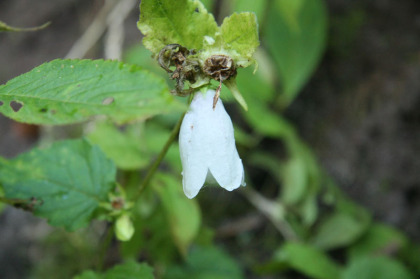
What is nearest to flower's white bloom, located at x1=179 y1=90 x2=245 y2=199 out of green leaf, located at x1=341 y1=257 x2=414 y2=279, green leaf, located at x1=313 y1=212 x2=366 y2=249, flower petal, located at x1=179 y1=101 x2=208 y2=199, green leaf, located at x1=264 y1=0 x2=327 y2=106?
flower petal, located at x1=179 y1=101 x2=208 y2=199

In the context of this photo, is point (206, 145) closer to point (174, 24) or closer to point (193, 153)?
Answer: point (193, 153)

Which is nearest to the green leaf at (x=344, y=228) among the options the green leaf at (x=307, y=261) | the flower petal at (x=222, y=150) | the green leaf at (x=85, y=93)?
the green leaf at (x=307, y=261)

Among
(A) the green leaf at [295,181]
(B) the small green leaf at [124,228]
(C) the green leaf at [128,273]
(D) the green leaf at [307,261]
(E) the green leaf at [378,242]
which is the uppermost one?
(A) the green leaf at [295,181]

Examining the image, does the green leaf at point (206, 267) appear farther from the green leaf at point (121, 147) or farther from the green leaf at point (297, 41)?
the green leaf at point (297, 41)

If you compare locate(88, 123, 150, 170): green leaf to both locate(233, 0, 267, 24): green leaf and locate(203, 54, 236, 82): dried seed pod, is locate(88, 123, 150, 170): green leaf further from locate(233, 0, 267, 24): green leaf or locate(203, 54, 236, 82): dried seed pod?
locate(203, 54, 236, 82): dried seed pod

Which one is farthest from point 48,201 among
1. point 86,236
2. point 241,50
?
point 86,236
